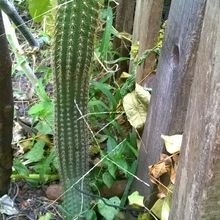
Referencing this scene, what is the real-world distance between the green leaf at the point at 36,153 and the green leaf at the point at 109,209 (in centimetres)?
46

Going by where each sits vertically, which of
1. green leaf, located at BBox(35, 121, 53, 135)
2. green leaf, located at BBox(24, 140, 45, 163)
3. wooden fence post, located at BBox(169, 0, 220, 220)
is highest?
wooden fence post, located at BBox(169, 0, 220, 220)

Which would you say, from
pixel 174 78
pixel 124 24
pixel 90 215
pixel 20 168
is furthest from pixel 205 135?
pixel 124 24

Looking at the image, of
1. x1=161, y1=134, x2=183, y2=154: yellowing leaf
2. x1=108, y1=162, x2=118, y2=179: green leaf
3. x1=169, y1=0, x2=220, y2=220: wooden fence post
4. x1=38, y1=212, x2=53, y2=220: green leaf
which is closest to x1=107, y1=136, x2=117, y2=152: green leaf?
x1=108, y1=162, x2=118, y2=179: green leaf

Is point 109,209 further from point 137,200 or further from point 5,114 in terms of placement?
point 5,114

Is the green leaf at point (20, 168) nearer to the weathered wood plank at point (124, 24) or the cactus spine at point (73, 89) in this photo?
the cactus spine at point (73, 89)

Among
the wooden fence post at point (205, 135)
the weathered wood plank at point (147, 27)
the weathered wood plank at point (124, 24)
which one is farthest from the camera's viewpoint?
the weathered wood plank at point (124, 24)

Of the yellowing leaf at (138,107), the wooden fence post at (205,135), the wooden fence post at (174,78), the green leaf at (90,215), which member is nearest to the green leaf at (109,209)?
the green leaf at (90,215)

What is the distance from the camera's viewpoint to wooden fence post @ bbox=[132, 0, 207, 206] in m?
1.51

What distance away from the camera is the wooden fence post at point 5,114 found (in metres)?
1.87

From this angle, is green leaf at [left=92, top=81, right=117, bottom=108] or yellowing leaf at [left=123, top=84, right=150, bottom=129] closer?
yellowing leaf at [left=123, top=84, right=150, bottom=129]

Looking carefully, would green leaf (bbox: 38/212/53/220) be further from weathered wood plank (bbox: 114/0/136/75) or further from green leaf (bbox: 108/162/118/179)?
weathered wood plank (bbox: 114/0/136/75)

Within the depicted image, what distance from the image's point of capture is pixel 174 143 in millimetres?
1622

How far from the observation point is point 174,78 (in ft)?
5.29

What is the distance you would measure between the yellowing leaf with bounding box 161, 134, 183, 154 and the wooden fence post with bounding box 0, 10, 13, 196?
1.98 ft
